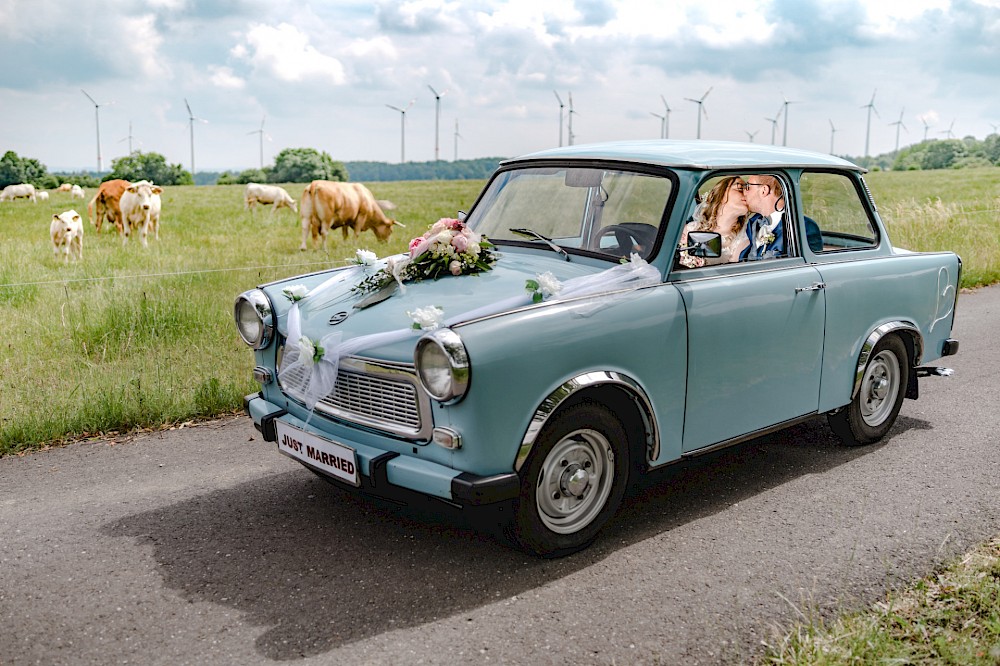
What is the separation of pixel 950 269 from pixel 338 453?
4.25m

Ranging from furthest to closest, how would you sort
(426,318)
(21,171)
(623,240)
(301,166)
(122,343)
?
(301,166) → (21,171) → (122,343) → (623,240) → (426,318)

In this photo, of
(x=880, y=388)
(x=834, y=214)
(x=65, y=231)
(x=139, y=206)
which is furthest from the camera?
(x=139, y=206)

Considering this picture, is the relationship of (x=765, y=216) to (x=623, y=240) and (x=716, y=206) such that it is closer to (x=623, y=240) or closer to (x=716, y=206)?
(x=716, y=206)

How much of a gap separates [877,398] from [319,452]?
3.56 meters

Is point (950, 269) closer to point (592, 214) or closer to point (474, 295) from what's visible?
Result: point (592, 214)

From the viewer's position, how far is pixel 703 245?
14.3ft

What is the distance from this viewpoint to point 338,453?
3.89m

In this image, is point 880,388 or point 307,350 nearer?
point 307,350

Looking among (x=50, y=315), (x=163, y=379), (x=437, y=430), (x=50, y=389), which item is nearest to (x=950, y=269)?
(x=437, y=430)

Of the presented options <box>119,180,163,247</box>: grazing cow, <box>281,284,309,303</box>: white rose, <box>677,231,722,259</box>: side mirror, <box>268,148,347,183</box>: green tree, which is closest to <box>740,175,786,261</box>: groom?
<box>677,231,722,259</box>: side mirror

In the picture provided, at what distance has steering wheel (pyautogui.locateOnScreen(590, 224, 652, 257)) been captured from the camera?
4.48 m

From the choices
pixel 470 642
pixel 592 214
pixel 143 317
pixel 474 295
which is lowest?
pixel 470 642

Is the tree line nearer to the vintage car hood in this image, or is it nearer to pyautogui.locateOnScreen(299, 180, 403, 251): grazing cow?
pyautogui.locateOnScreen(299, 180, 403, 251): grazing cow

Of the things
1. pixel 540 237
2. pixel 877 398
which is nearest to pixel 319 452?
pixel 540 237
